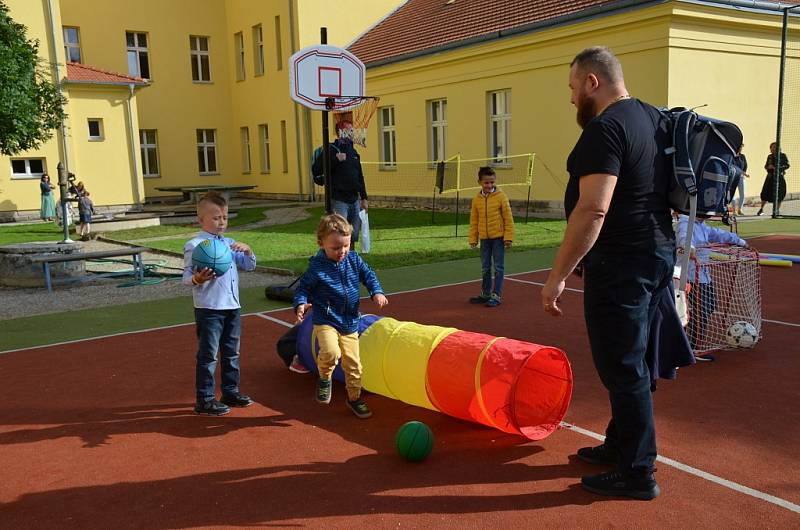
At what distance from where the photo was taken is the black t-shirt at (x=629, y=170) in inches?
136

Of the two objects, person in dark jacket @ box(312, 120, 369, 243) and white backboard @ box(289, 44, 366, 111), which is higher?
white backboard @ box(289, 44, 366, 111)

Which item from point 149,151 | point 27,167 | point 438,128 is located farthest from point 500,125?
point 149,151

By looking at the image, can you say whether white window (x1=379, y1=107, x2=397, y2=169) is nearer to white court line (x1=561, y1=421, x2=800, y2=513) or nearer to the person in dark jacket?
the person in dark jacket

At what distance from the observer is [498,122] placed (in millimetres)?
22266

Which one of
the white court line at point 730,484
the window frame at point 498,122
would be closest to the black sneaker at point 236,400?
the white court line at point 730,484

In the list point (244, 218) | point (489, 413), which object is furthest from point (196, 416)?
point (244, 218)

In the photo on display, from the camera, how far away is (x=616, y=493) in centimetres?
378

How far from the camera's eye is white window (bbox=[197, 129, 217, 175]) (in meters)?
36.2

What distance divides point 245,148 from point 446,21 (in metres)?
15.0

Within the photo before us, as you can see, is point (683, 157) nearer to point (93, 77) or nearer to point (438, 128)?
point (438, 128)

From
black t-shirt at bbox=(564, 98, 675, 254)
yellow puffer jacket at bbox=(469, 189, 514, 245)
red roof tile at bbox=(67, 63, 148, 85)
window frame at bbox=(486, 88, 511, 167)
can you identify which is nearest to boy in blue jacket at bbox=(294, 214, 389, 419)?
black t-shirt at bbox=(564, 98, 675, 254)

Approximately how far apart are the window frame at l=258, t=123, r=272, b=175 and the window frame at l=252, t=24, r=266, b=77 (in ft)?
8.34

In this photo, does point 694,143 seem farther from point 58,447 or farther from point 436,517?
point 58,447

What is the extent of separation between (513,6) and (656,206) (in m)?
20.6
